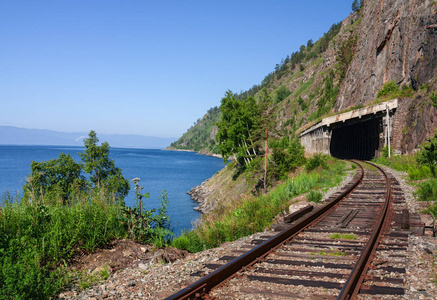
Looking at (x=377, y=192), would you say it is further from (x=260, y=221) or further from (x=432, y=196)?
(x=260, y=221)

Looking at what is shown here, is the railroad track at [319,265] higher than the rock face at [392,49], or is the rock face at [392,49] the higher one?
the rock face at [392,49]

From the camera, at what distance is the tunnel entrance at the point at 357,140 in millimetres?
37906

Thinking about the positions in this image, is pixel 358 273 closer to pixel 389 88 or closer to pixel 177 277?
pixel 177 277

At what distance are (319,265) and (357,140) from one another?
47694 mm

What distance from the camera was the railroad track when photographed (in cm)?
473

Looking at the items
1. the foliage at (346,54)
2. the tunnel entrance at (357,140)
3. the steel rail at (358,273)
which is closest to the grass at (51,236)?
the steel rail at (358,273)

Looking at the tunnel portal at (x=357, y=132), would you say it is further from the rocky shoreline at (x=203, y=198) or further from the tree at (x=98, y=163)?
the tree at (x=98, y=163)

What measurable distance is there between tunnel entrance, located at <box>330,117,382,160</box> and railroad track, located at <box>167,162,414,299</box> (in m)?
29.2

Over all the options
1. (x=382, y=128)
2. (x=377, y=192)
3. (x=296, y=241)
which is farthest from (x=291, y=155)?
(x=296, y=241)

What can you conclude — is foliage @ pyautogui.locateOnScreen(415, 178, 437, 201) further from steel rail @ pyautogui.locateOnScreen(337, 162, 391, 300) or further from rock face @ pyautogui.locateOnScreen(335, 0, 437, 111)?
rock face @ pyautogui.locateOnScreen(335, 0, 437, 111)

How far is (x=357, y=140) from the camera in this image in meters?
49.7

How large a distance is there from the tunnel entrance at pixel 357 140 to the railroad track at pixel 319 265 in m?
29.2

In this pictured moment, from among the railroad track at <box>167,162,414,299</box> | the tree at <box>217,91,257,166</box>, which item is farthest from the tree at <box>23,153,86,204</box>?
the railroad track at <box>167,162,414,299</box>

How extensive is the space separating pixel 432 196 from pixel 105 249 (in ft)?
35.9
